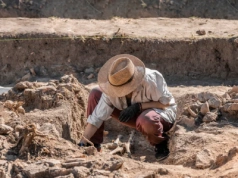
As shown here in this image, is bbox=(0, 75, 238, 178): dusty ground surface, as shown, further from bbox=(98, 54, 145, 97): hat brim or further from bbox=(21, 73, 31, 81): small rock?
bbox=(21, 73, 31, 81): small rock

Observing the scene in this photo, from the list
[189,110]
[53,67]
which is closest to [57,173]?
[189,110]

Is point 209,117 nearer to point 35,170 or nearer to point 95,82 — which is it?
point 35,170

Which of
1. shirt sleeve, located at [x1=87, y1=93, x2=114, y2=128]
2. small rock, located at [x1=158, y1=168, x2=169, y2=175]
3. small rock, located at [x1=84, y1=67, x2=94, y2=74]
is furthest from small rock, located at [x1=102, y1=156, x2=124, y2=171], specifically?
small rock, located at [x1=84, y1=67, x2=94, y2=74]

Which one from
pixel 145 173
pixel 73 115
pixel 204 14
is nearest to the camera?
pixel 145 173

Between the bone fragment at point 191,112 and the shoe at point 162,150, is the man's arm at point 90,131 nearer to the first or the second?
the shoe at point 162,150

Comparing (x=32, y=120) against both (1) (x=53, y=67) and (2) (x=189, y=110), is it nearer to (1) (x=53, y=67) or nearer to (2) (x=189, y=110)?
(2) (x=189, y=110)

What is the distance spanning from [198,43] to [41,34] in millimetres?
2528

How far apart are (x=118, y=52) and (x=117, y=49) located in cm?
5

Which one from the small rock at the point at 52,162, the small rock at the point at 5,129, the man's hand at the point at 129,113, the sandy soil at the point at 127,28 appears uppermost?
the sandy soil at the point at 127,28

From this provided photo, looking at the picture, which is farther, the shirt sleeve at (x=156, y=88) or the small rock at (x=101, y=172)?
the shirt sleeve at (x=156, y=88)

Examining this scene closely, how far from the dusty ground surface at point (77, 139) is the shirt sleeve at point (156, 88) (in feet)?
1.56

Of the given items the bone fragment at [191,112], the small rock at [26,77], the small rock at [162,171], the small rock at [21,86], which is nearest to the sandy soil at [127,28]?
the small rock at [26,77]

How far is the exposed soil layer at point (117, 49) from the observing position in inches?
419

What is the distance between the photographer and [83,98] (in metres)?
8.73
